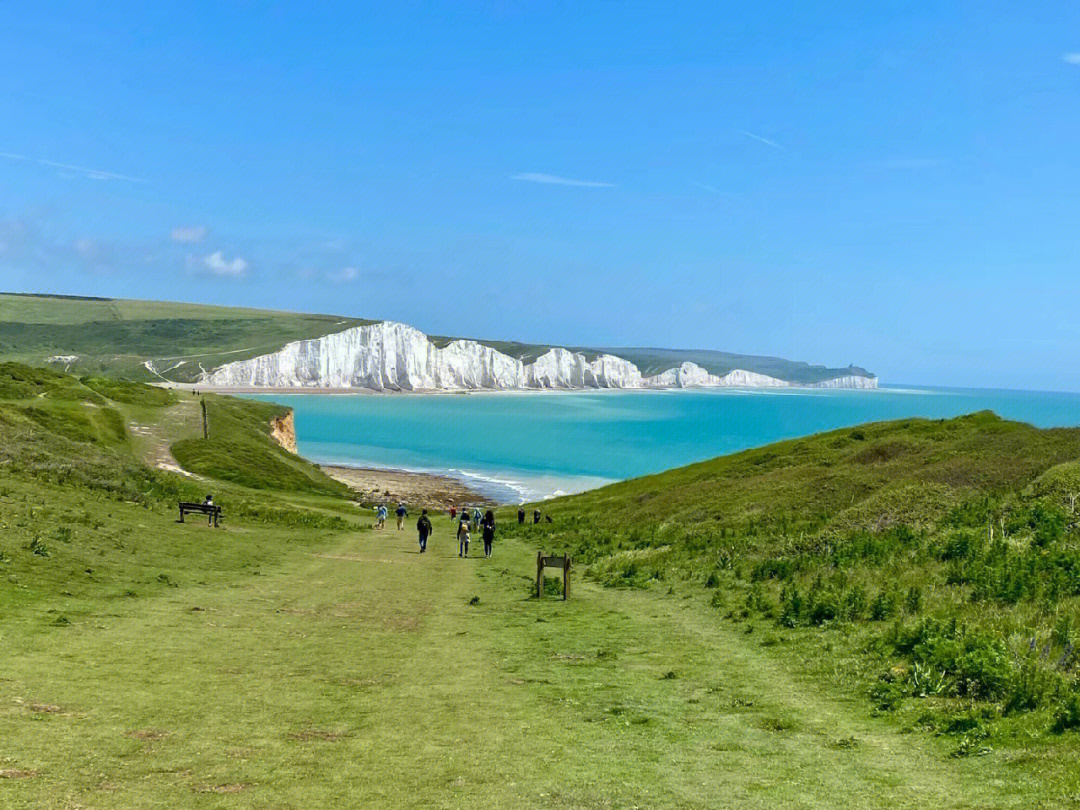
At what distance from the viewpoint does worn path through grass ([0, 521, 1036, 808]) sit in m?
10.8

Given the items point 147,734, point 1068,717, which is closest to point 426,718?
point 147,734

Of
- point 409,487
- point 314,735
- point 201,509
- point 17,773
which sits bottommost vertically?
point 409,487

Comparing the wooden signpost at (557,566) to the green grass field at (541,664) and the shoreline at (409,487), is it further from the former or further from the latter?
the shoreline at (409,487)

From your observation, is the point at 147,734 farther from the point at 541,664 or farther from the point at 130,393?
the point at 130,393

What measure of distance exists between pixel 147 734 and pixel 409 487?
103615 mm

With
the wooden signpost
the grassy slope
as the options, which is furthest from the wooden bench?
the wooden signpost

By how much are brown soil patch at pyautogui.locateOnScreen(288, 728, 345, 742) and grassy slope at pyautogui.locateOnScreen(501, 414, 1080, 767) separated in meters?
8.85

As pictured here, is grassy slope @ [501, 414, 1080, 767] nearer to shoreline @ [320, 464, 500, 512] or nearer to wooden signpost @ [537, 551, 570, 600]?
wooden signpost @ [537, 551, 570, 600]

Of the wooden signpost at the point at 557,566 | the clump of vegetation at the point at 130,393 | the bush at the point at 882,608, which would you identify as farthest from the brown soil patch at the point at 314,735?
the clump of vegetation at the point at 130,393

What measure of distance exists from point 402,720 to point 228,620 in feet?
33.4

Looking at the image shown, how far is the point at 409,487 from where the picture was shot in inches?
4555

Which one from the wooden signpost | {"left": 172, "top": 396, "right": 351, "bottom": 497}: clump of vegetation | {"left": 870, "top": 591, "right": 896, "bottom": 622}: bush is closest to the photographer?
{"left": 870, "top": 591, "right": 896, "bottom": 622}: bush

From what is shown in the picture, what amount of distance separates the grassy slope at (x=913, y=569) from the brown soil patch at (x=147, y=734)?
36.8 feet

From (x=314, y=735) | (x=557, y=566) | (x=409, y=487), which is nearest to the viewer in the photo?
(x=314, y=735)
